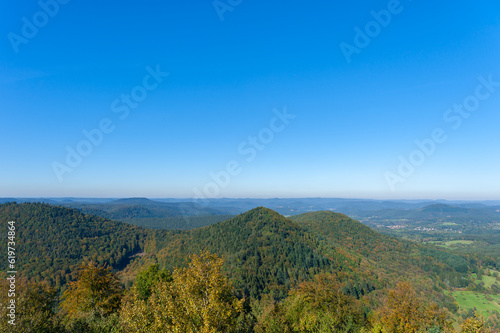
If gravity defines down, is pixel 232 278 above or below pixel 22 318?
below

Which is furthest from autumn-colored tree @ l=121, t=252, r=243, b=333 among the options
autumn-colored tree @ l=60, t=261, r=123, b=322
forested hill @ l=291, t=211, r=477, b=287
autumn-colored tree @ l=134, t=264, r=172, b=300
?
forested hill @ l=291, t=211, r=477, b=287

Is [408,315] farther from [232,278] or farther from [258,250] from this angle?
[258,250]

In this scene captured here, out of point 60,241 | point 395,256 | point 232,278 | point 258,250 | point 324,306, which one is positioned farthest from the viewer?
point 395,256

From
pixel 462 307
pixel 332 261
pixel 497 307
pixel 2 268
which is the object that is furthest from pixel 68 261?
pixel 497 307

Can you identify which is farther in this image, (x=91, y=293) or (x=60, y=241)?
(x=60, y=241)

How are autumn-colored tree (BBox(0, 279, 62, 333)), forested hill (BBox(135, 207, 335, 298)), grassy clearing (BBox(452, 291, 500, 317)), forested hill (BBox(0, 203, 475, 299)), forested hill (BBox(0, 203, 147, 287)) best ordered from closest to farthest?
autumn-colored tree (BBox(0, 279, 62, 333)) < forested hill (BBox(135, 207, 335, 298)) < forested hill (BBox(0, 203, 475, 299)) < grassy clearing (BBox(452, 291, 500, 317)) < forested hill (BBox(0, 203, 147, 287))

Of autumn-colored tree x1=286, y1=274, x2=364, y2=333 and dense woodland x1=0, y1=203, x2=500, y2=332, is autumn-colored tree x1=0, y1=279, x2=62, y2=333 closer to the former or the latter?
dense woodland x1=0, y1=203, x2=500, y2=332

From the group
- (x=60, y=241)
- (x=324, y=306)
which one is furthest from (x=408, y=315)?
(x=60, y=241)
